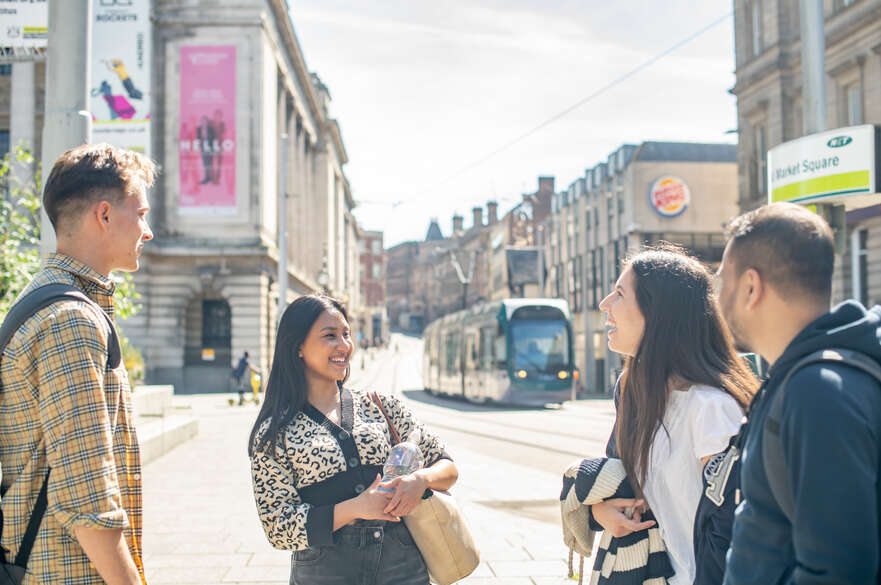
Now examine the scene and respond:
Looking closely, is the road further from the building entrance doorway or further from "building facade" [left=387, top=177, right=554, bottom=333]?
"building facade" [left=387, top=177, right=554, bottom=333]

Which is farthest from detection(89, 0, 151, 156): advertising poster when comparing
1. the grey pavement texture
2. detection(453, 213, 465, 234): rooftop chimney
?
detection(453, 213, 465, 234): rooftop chimney

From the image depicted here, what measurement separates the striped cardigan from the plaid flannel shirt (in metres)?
1.45

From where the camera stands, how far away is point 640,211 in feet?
156

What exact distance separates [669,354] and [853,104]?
2950 centimetres

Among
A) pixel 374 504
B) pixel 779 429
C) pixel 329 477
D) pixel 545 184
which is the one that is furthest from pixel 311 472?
pixel 545 184

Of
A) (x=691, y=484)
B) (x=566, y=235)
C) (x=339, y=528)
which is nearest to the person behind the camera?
(x=691, y=484)

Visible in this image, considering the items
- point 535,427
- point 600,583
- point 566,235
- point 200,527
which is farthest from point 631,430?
point 566,235

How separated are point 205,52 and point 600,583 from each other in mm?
41561

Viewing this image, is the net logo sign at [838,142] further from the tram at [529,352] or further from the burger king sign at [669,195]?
the burger king sign at [669,195]

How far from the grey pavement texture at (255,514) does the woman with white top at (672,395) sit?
310 centimetres

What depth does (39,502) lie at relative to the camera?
2363 mm

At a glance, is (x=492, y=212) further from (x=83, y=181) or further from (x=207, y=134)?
(x=83, y=181)

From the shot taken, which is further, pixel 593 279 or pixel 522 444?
pixel 593 279

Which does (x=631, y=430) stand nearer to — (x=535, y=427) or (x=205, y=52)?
(x=535, y=427)
